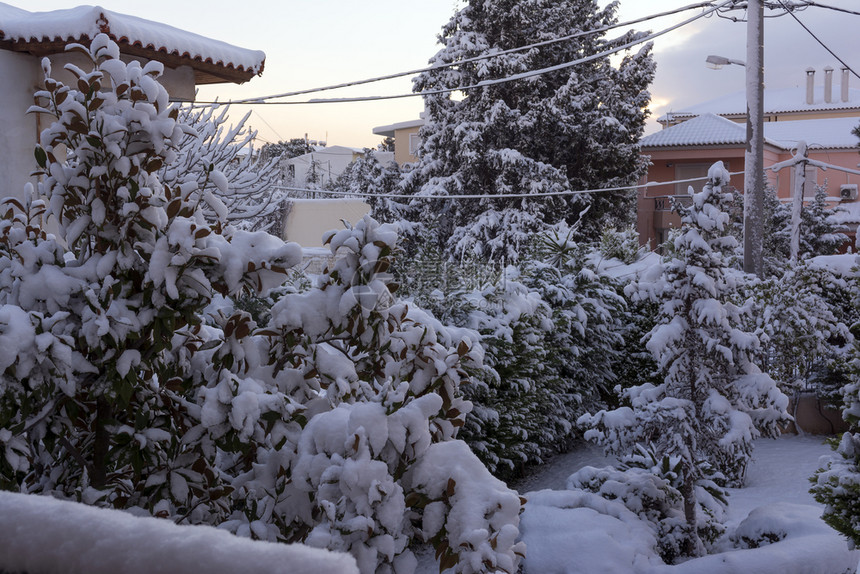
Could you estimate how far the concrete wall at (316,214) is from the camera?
32625 mm

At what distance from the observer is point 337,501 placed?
2.39 meters

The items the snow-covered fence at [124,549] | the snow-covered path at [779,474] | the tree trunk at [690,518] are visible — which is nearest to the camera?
the snow-covered fence at [124,549]

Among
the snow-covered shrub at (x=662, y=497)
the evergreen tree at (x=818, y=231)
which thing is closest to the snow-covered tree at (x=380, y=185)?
the evergreen tree at (x=818, y=231)

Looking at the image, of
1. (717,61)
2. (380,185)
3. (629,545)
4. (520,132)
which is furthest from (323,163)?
(629,545)

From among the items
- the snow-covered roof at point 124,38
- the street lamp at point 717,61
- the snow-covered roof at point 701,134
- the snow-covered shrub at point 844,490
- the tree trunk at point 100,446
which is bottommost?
the snow-covered shrub at point 844,490

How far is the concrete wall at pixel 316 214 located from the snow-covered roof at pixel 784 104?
26145mm

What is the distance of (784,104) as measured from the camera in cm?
5356

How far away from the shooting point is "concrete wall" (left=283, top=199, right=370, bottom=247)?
107 feet

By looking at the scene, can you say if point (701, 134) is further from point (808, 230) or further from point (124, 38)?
point (124, 38)

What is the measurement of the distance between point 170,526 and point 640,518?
18.7 feet

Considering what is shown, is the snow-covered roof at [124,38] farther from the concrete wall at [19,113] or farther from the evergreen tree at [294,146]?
the evergreen tree at [294,146]

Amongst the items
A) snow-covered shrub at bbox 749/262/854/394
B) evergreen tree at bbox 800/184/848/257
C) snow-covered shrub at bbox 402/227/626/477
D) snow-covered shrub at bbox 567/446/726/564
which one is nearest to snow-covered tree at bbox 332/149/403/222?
snow-covered shrub at bbox 402/227/626/477

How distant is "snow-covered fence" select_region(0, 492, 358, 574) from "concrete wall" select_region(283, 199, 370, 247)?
31904mm

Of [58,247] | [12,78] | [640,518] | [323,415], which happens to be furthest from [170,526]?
[12,78]
